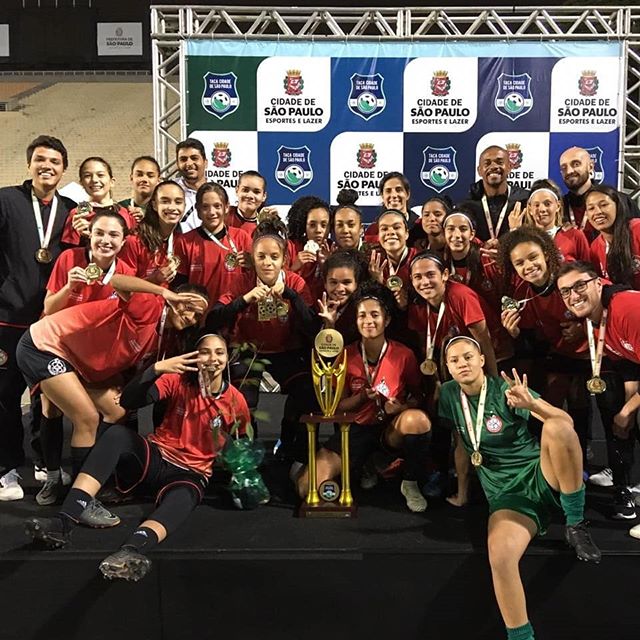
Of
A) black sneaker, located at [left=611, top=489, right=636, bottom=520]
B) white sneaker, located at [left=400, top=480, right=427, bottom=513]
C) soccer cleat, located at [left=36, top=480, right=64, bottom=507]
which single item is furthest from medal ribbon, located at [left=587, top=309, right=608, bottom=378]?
soccer cleat, located at [left=36, top=480, right=64, bottom=507]

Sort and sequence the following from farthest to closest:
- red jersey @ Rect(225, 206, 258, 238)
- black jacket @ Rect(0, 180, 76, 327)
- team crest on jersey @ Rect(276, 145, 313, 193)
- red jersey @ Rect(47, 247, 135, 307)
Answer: team crest on jersey @ Rect(276, 145, 313, 193) < red jersey @ Rect(225, 206, 258, 238) < black jacket @ Rect(0, 180, 76, 327) < red jersey @ Rect(47, 247, 135, 307)

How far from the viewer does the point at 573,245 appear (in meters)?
3.52

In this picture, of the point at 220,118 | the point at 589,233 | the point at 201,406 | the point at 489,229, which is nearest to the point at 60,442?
the point at 201,406

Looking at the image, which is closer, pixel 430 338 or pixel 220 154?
pixel 430 338

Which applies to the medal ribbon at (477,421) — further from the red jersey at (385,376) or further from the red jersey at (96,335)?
the red jersey at (96,335)

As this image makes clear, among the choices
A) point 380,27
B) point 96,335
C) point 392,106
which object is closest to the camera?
point 96,335

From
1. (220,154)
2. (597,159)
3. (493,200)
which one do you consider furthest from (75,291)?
(597,159)

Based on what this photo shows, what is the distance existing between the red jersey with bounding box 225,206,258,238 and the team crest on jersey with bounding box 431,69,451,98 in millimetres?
2449

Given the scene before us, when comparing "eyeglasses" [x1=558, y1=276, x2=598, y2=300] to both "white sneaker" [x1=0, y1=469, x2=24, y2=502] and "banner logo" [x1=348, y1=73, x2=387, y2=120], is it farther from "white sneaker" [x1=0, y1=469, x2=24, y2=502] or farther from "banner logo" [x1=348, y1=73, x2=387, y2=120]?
"banner logo" [x1=348, y1=73, x2=387, y2=120]

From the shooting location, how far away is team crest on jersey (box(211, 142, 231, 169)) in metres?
5.74

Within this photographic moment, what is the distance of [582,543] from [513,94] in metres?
4.20

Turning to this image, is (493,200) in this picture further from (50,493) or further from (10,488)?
(10,488)

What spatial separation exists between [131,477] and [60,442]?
0.47 m

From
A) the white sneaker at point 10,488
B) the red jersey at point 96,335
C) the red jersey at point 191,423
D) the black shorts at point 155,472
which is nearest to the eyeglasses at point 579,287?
the red jersey at point 191,423
